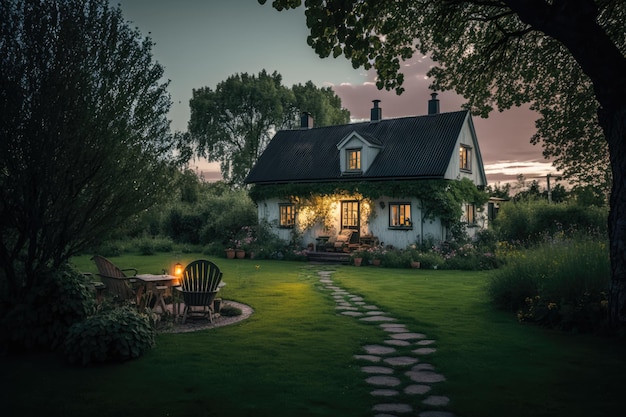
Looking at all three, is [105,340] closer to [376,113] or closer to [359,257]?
[359,257]

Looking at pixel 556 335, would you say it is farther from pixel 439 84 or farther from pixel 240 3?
pixel 240 3

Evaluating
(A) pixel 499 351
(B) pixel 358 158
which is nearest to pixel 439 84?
(A) pixel 499 351

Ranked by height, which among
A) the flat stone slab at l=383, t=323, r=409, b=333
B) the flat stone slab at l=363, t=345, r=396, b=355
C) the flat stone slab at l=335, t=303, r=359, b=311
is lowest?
the flat stone slab at l=363, t=345, r=396, b=355

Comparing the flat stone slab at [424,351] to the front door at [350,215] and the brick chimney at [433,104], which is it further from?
the brick chimney at [433,104]

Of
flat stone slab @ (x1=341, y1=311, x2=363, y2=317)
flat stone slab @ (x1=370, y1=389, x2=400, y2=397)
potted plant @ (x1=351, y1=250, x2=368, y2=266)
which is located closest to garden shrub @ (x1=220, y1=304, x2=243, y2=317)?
flat stone slab @ (x1=341, y1=311, x2=363, y2=317)

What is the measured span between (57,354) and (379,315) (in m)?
5.52

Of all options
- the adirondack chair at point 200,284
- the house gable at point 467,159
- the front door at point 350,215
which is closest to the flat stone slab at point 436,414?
the adirondack chair at point 200,284

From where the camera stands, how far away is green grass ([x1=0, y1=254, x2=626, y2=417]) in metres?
4.50

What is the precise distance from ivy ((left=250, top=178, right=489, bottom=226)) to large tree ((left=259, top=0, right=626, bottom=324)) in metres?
9.52

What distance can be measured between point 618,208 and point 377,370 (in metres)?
4.18

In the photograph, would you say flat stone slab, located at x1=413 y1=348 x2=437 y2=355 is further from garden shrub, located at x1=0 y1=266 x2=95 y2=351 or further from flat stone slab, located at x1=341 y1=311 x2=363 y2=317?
garden shrub, located at x1=0 y1=266 x2=95 y2=351

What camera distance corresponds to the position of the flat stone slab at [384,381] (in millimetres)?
5105

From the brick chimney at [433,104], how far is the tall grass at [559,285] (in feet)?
51.1

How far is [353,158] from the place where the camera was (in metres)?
23.2
